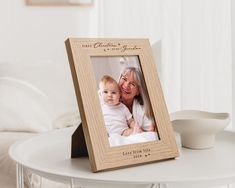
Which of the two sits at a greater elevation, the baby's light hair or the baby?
the baby's light hair

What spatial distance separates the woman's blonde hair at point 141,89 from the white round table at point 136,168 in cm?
13

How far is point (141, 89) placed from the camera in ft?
3.22

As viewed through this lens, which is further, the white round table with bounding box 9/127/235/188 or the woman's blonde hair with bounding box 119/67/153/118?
the woman's blonde hair with bounding box 119/67/153/118

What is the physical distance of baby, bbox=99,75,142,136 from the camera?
3.01ft

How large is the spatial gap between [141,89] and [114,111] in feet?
0.31

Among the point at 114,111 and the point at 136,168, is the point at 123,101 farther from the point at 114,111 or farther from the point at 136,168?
the point at 136,168

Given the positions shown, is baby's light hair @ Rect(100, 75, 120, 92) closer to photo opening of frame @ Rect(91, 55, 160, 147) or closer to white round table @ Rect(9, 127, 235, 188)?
photo opening of frame @ Rect(91, 55, 160, 147)

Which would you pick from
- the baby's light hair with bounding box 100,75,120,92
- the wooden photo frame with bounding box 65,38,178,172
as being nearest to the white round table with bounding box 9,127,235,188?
the wooden photo frame with bounding box 65,38,178,172

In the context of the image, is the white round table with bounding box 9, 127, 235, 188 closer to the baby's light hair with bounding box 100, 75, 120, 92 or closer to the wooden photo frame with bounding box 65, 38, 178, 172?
the wooden photo frame with bounding box 65, 38, 178, 172

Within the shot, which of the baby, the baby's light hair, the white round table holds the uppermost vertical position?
the baby's light hair

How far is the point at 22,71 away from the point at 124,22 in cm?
69

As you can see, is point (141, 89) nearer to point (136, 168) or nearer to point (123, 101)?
point (123, 101)

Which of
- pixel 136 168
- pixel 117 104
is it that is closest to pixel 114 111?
pixel 117 104

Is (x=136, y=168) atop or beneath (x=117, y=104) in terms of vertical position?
beneath
